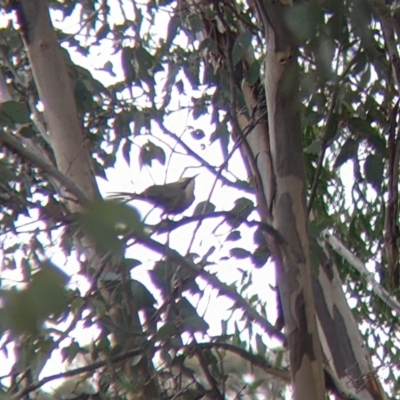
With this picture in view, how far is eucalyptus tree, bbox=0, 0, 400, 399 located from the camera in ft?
2.75

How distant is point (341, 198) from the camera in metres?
1.81

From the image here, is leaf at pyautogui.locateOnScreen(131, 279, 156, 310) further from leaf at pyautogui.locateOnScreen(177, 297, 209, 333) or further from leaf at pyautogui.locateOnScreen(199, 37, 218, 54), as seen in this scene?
leaf at pyautogui.locateOnScreen(199, 37, 218, 54)

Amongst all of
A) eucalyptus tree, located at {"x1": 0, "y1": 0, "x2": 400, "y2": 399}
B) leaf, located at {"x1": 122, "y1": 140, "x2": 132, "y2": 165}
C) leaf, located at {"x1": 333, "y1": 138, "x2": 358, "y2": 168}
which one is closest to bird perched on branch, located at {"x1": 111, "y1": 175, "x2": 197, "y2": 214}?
eucalyptus tree, located at {"x1": 0, "y1": 0, "x2": 400, "y2": 399}

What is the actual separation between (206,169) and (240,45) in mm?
195

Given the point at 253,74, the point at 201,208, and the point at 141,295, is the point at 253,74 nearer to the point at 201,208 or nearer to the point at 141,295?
the point at 201,208

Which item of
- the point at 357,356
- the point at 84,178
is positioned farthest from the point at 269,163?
the point at 357,356

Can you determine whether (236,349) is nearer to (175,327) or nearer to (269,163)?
(175,327)

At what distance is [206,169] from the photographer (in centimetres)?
Result: 110

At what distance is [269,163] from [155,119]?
0.45m

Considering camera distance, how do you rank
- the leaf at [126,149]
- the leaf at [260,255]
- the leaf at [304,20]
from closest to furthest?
the leaf at [304,20] < the leaf at [260,255] < the leaf at [126,149]

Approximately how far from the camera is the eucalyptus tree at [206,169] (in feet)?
2.75

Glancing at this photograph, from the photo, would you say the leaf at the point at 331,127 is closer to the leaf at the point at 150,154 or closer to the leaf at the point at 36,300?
the leaf at the point at 150,154

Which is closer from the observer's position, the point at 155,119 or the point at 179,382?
the point at 179,382

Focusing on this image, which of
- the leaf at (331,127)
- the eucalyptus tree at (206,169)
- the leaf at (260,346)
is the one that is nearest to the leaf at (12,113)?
the eucalyptus tree at (206,169)
